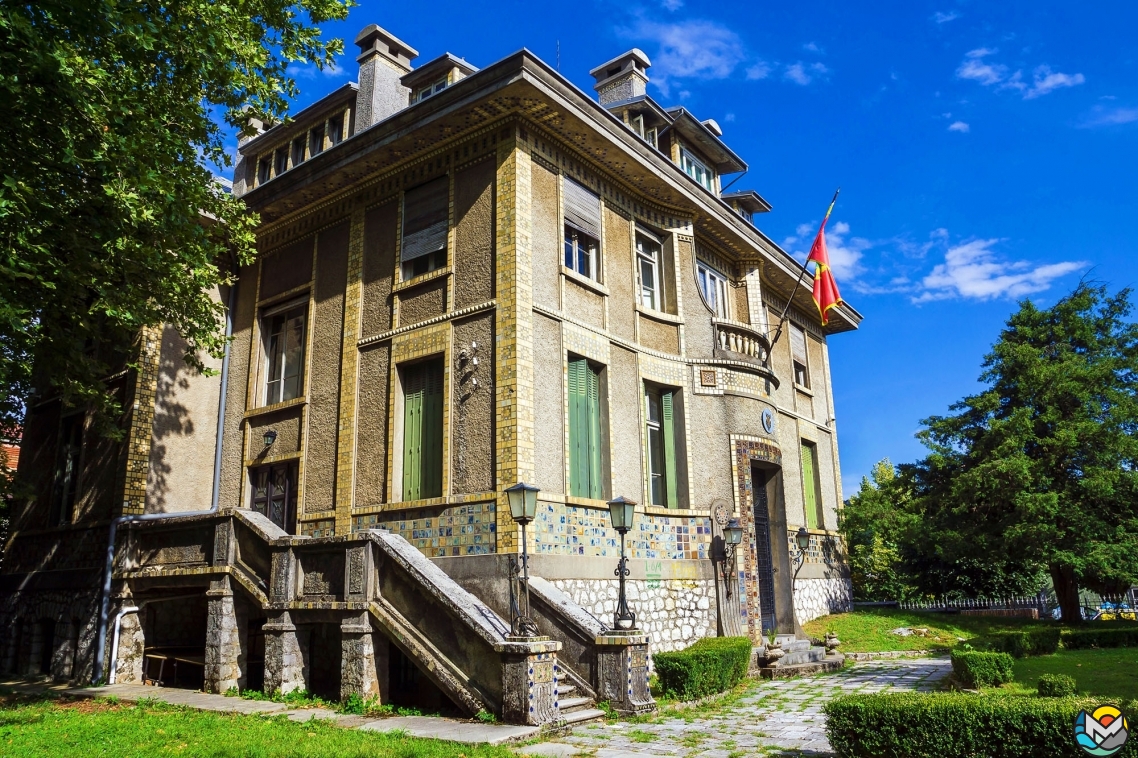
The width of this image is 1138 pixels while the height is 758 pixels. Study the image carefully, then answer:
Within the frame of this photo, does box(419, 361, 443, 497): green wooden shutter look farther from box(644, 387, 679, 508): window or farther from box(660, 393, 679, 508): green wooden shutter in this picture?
box(660, 393, 679, 508): green wooden shutter

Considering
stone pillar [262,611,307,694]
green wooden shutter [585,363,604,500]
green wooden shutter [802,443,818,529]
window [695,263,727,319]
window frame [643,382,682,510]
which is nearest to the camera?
stone pillar [262,611,307,694]

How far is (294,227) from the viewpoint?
1734cm

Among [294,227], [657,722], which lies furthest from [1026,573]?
[294,227]

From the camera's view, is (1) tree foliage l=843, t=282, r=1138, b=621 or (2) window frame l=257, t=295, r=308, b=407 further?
(1) tree foliage l=843, t=282, r=1138, b=621

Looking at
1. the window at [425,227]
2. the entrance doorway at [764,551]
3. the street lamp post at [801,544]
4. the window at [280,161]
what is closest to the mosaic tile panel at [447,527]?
the window at [425,227]

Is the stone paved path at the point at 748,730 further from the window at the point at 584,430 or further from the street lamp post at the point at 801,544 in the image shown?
the street lamp post at the point at 801,544

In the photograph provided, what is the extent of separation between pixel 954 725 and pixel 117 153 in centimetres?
1130

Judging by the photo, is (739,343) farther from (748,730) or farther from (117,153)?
(117,153)

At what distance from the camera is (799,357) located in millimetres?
22891

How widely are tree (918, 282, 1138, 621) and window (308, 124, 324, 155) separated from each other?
58.1 ft

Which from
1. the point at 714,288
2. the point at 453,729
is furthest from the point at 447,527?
the point at 714,288

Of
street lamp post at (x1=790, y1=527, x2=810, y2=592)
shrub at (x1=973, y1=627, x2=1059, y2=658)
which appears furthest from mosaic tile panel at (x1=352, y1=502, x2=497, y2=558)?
shrub at (x1=973, y1=627, x2=1059, y2=658)

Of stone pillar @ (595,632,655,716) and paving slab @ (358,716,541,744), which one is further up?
stone pillar @ (595,632,655,716)

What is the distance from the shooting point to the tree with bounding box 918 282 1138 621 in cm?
1978
